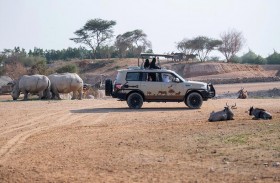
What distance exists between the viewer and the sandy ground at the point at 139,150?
9.77 metres

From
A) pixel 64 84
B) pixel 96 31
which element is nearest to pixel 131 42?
pixel 96 31

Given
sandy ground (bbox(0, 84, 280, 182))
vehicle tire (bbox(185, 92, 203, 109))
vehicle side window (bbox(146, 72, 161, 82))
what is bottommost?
sandy ground (bbox(0, 84, 280, 182))

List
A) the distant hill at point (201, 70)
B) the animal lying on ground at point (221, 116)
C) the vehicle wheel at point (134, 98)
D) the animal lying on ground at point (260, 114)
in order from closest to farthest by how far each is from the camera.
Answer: the animal lying on ground at point (260, 114) < the animal lying on ground at point (221, 116) < the vehicle wheel at point (134, 98) < the distant hill at point (201, 70)

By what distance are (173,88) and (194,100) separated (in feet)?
3.45

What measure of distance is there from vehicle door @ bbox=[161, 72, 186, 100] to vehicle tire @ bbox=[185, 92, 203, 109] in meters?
0.31

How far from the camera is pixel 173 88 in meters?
23.6

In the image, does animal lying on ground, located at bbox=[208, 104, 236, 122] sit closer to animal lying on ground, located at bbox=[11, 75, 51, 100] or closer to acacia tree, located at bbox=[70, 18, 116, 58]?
animal lying on ground, located at bbox=[11, 75, 51, 100]

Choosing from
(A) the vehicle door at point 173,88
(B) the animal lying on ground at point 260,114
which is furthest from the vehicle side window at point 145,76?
(B) the animal lying on ground at point 260,114

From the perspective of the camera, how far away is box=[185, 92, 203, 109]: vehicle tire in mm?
23672

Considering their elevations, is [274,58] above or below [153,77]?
above

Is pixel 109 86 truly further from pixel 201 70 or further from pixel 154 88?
pixel 201 70

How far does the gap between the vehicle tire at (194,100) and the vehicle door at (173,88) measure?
12.2 inches

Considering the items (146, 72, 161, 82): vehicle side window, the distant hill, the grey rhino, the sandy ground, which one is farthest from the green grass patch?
the distant hill

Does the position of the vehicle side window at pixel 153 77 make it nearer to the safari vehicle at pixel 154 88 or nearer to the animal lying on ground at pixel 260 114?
the safari vehicle at pixel 154 88
